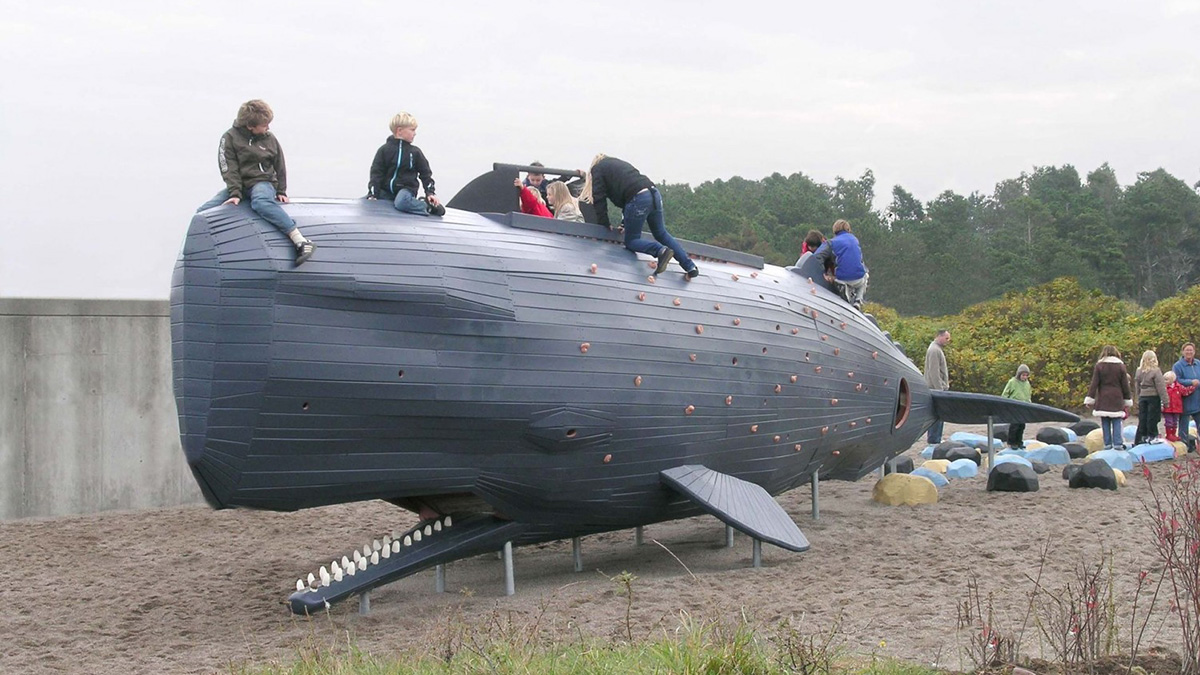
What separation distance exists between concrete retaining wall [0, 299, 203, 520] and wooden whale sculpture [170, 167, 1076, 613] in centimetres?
581

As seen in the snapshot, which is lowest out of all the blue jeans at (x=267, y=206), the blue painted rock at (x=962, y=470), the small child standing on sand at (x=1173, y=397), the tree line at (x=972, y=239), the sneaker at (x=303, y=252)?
the blue painted rock at (x=962, y=470)

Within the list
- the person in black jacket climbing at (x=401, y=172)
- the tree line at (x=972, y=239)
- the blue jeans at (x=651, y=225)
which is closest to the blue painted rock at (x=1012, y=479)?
the blue jeans at (x=651, y=225)

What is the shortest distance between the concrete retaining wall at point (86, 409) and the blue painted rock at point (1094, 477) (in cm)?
1015

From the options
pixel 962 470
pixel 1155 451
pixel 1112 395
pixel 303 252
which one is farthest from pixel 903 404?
pixel 303 252

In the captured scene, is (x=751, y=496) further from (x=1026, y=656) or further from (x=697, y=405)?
(x=1026, y=656)

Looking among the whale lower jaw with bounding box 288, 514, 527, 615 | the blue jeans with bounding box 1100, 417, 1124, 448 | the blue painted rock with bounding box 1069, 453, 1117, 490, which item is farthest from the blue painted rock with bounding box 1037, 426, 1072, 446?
the whale lower jaw with bounding box 288, 514, 527, 615

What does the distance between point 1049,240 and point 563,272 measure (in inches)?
2001

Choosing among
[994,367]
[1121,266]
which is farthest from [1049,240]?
[994,367]

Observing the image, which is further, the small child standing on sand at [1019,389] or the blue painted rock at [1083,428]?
the blue painted rock at [1083,428]

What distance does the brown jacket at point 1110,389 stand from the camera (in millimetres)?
16281

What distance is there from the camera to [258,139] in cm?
749

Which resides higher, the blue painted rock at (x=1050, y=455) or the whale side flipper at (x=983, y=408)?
the whale side flipper at (x=983, y=408)

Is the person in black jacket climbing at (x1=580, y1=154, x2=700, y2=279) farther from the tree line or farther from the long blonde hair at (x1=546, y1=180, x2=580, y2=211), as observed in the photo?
the tree line

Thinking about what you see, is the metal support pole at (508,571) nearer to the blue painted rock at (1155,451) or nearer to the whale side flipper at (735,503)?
the whale side flipper at (735,503)
